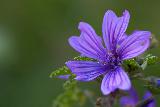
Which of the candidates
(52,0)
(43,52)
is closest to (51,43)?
(43,52)

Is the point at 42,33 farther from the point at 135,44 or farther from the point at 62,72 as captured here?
the point at 135,44

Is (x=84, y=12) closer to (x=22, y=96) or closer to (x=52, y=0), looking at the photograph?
(x=52, y=0)

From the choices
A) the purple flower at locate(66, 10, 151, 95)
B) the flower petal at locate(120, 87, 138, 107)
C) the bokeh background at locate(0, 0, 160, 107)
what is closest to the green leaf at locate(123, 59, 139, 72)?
the purple flower at locate(66, 10, 151, 95)

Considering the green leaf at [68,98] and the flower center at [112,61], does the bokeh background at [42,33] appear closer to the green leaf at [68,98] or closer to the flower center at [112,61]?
the green leaf at [68,98]

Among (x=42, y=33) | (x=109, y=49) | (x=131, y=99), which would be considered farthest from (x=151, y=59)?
(x=42, y=33)

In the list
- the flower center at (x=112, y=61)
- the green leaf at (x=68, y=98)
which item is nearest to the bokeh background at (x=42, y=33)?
the green leaf at (x=68, y=98)
